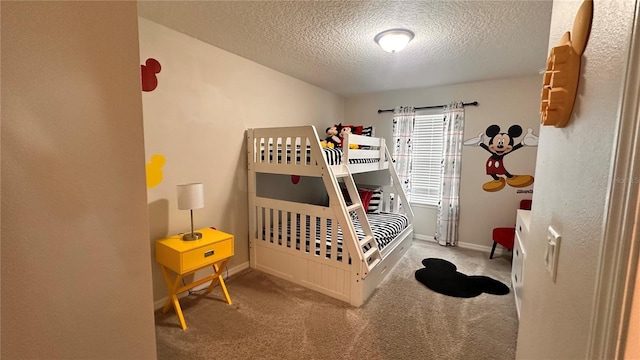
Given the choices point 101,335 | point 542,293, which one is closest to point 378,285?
point 542,293

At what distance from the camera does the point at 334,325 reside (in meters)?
2.06

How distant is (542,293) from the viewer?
796mm

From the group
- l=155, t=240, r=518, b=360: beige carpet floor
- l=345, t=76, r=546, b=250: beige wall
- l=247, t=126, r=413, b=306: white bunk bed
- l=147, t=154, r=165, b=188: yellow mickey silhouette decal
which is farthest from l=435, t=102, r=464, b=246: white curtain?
l=147, t=154, r=165, b=188: yellow mickey silhouette decal

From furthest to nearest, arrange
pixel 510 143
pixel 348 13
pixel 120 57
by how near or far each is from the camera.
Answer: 1. pixel 510 143
2. pixel 348 13
3. pixel 120 57

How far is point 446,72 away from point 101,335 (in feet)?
11.6

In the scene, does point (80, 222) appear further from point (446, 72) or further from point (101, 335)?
point (446, 72)

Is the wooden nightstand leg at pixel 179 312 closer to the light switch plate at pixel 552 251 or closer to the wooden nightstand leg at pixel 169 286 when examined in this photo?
the wooden nightstand leg at pixel 169 286

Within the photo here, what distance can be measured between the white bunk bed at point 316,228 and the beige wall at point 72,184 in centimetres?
166

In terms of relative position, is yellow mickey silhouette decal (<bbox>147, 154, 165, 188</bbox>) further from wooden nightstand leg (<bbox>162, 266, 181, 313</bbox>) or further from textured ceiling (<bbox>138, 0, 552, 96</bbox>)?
textured ceiling (<bbox>138, 0, 552, 96</bbox>)

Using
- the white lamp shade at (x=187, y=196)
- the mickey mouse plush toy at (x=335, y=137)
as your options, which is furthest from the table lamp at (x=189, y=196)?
the mickey mouse plush toy at (x=335, y=137)

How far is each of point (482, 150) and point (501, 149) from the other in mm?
208

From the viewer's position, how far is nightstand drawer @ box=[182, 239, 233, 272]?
1999 mm

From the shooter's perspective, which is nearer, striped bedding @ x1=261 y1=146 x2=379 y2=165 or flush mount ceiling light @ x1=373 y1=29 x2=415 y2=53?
flush mount ceiling light @ x1=373 y1=29 x2=415 y2=53

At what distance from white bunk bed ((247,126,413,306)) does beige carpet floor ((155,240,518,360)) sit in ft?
0.53
